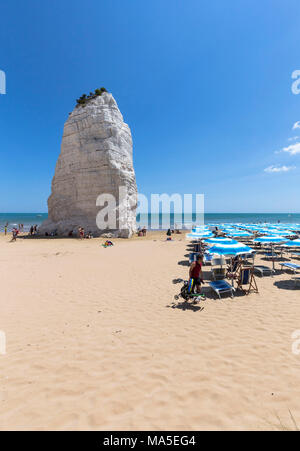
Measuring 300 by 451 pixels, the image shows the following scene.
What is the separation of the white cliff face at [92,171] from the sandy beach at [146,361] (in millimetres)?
20462

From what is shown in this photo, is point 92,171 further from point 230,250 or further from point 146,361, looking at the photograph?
point 146,361

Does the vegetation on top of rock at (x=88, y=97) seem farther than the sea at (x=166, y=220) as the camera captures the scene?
No

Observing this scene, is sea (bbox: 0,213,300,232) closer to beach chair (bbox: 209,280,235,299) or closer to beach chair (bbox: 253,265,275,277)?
beach chair (bbox: 253,265,275,277)

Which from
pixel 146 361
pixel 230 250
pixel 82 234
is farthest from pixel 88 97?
pixel 146 361

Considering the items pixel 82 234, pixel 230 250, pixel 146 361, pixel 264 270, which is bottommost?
pixel 146 361

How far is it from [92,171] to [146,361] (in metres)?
26.9

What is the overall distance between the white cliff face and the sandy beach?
67.1 ft

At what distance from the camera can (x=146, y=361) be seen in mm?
3738

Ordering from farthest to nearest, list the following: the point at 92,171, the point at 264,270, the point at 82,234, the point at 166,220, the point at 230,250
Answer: the point at 166,220
the point at 92,171
the point at 82,234
the point at 264,270
the point at 230,250

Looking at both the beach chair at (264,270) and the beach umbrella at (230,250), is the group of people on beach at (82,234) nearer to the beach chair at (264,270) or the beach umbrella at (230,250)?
the beach umbrella at (230,250)

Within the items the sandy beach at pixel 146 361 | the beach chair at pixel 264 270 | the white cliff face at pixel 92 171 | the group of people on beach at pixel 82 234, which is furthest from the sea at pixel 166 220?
the sandy beach at pixel 146 361

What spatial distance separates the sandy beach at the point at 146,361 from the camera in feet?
8.80

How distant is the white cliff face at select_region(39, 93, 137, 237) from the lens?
87.4 feet

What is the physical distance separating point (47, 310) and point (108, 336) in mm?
2591
